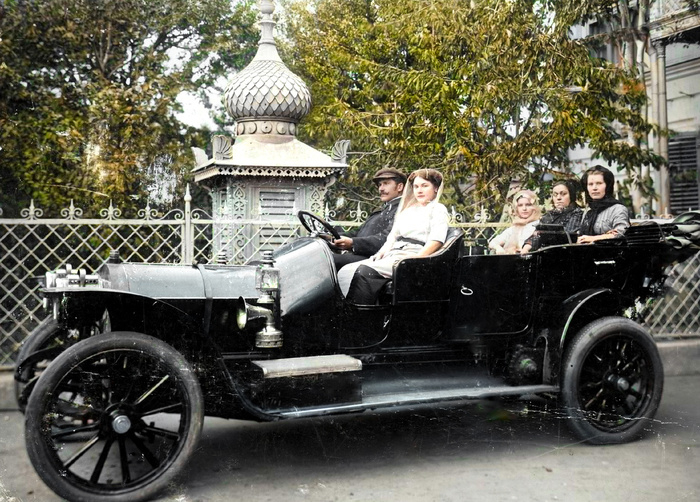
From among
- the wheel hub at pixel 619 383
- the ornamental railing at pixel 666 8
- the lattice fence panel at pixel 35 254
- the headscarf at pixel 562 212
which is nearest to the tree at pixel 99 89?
the lattice fence panel at pixel 35 254

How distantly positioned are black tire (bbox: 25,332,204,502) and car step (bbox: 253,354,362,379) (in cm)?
42

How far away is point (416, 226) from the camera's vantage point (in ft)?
15.4

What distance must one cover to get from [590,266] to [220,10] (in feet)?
35.3

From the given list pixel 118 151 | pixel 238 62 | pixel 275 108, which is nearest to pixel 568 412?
pixel 275 108

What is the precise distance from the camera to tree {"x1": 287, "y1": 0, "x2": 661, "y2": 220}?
27.4 ft

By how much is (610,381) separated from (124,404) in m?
3.10

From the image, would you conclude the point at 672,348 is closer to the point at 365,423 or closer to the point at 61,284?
the point at 365,423

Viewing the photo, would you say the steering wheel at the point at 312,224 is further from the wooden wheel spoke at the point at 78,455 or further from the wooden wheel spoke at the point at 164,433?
the wooden wheel spoke at the point at 78,455

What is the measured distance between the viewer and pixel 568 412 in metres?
4.48

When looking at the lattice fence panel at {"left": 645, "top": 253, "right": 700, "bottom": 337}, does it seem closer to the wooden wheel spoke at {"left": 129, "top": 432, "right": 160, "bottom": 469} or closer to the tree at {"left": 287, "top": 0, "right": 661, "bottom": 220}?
the tree at {"left": 287, "top": 0, "right": 661, "bottom": 220}

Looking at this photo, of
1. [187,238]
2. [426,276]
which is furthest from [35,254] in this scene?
[426,276]

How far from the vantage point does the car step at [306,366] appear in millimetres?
3736

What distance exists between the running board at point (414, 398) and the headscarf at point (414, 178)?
1.34 m

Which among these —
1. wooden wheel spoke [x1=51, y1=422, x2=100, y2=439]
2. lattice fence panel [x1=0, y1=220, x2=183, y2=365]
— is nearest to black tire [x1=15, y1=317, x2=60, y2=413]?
lattice fence panel [x1=0, y1=220, x2=183, y2=365]
